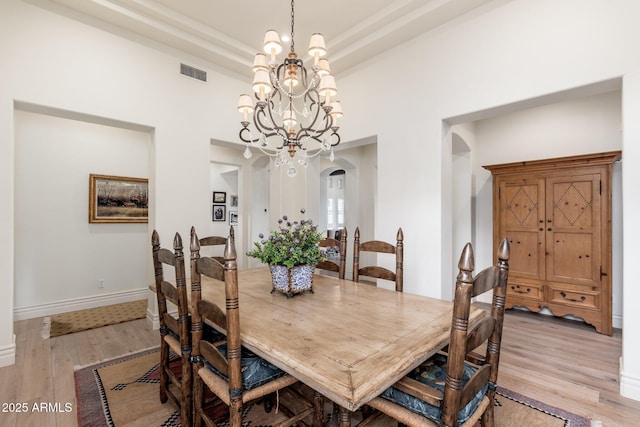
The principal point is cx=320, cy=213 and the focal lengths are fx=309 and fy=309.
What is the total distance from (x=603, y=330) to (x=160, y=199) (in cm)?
501

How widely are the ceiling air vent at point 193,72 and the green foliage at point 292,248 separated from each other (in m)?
2.73

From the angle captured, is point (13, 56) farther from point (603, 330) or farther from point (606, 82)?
point (603, 330)

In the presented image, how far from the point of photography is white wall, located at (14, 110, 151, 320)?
3775 millimetres

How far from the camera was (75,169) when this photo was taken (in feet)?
13.5

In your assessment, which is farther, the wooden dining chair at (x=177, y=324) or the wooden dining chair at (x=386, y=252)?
the wooden dining chair at (x=386, y=252)

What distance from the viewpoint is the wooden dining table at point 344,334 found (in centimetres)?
107

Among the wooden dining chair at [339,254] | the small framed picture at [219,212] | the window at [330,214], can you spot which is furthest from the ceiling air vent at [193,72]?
the window at [330,214]

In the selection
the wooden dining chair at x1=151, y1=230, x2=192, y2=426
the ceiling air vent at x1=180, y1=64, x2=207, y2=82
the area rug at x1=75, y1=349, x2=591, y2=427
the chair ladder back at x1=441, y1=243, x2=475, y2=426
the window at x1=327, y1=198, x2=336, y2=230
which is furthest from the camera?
the window at x1=327, y1=198, x2=336, y2=230

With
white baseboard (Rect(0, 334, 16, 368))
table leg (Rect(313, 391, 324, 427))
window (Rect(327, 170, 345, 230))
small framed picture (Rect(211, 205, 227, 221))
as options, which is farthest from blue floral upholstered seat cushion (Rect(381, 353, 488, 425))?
window (Rect(327, 170, 345, 230))

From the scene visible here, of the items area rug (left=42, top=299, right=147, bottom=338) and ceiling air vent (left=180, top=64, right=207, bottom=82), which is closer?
area rug (left=42, top=299, right=147, bottom=338)

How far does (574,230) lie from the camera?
355 centimetres

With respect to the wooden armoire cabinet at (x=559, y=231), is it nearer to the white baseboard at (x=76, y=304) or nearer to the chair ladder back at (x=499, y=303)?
the chair ladder back at (x=499, y=303)

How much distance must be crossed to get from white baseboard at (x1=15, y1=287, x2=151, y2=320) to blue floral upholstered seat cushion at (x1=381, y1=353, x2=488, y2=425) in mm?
3911

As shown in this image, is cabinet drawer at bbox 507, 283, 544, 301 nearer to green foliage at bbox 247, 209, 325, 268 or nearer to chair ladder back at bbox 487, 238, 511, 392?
chair ladder back at bbox 487, 238, 511, 392
